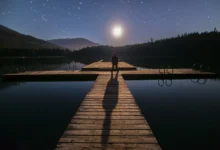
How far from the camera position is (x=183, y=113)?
10281 mm

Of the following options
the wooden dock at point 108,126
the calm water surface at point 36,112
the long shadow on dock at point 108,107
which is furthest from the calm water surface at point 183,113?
the calm water surface at point 36,112

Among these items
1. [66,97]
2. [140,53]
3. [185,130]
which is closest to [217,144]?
[185,130]

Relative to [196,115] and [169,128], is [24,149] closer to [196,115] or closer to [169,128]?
[169,128]

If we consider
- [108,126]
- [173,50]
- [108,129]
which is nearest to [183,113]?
[108,126]

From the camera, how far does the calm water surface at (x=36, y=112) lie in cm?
751

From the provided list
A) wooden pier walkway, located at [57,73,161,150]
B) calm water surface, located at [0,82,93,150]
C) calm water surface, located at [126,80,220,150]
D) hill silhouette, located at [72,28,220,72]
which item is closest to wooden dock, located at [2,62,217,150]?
wooden pier walkway, located at [57,73,161,150]

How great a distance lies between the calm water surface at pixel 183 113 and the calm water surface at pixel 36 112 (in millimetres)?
4668

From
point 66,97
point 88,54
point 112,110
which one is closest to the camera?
point 112,110

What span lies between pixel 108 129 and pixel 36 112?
6853 mm

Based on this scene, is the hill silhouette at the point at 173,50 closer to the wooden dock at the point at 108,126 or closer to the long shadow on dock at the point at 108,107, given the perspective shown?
the long shadow on dock at the point at 108,107

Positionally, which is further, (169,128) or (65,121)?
(65,121)

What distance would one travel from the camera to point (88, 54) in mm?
98438

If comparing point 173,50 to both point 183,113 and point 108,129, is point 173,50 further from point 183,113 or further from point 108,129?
point 108,129

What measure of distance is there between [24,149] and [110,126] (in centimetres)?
361
